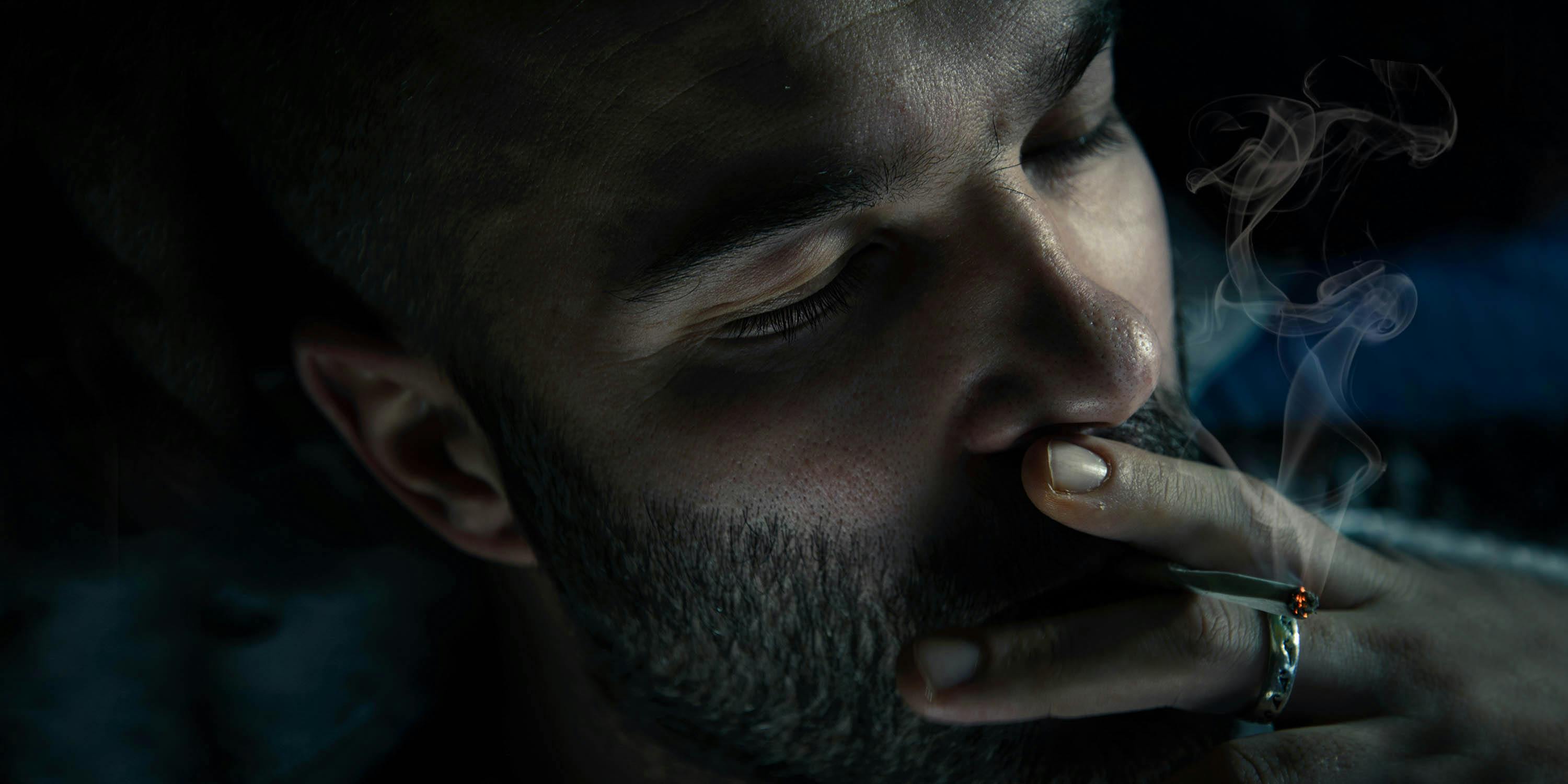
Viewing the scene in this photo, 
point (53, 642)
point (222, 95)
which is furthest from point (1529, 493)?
point (53, 642)

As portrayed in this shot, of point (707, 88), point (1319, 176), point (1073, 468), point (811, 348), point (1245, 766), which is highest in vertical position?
point (707, 88)

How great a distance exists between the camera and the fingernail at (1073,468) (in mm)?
A: 1046

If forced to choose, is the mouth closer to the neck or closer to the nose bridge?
the nose bridge

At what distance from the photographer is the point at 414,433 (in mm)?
1441

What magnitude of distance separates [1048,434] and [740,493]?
0.34m

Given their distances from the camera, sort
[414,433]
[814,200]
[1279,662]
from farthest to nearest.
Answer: [414,433]
[1279,662]
[814,200]

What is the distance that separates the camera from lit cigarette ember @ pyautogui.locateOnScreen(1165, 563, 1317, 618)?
3.32 ft

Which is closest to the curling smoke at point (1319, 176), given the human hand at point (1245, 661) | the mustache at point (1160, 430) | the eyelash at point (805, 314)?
the mustache at point (1160, 430)

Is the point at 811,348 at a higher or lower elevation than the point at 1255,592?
higher

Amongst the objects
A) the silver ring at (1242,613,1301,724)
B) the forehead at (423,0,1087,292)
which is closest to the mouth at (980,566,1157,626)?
the silver ring at (1242,613,1301,724)

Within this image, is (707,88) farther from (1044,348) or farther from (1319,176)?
(1319,176)

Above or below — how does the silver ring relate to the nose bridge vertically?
below

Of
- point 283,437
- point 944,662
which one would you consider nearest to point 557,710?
point 283,437

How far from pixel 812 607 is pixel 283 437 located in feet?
3.16
